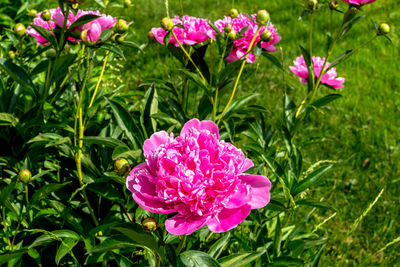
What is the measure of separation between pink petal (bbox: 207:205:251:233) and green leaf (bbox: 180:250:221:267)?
0.11 m

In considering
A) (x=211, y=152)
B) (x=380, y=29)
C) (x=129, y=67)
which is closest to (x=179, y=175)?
(x=211, y=152)

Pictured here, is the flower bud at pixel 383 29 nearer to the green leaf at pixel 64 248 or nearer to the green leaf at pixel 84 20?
the green leaf at pixel 84 20

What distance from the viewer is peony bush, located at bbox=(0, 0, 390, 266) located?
0.77 meters

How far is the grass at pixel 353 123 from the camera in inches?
76.5

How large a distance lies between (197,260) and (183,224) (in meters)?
0.12

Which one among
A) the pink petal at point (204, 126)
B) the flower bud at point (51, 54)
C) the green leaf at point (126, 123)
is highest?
the flower bud at point (51, 54)

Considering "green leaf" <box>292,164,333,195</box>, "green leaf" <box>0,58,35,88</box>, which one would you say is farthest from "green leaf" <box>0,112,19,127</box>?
"green leaf" <box>292,164,333,195</box>

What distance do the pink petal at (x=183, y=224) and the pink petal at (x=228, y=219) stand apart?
19mm

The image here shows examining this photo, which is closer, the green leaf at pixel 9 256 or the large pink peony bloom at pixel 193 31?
the green leaf at pixel 9 256

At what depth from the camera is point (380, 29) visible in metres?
1.25

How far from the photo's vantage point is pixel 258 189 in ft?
2.61

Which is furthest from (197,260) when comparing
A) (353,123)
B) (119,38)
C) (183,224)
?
(353,123)

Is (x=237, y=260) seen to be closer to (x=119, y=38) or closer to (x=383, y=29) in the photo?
(x=119, y=38)

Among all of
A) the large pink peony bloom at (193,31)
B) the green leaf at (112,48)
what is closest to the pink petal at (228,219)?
the green leaf at (112,48)
